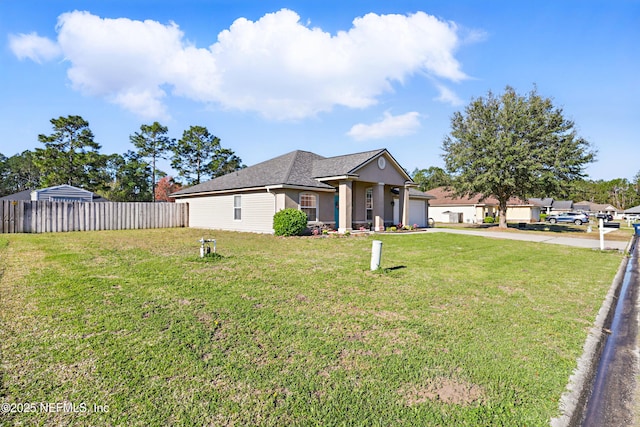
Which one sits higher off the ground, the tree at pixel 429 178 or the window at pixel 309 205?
the tree at pixel 429 178

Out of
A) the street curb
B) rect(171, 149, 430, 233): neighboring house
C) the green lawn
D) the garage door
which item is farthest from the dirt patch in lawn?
the garage door

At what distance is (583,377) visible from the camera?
3246 millimetres

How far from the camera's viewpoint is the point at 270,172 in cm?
1873

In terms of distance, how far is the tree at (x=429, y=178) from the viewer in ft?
91.7

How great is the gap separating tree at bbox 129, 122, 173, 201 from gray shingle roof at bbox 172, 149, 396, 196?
25.6 metres

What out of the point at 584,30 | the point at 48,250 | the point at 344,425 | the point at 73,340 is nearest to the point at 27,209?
the point at 48,250

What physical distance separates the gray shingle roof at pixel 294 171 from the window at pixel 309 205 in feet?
2.51

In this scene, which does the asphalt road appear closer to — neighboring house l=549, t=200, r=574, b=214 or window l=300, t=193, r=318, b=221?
window l=300, t=193, r=318, b=221

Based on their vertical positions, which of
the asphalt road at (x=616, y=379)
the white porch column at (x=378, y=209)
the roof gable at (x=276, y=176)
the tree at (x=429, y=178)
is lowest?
the asphalt road at (x=616, y=379)

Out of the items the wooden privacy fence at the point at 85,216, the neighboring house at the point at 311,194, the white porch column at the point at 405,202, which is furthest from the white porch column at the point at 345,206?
the wooden privacy fence at the point at 85,216

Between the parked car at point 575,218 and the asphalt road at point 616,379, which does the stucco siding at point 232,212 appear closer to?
the asphalt road at point 616,379

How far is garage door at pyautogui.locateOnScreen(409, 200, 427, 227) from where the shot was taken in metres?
26.2

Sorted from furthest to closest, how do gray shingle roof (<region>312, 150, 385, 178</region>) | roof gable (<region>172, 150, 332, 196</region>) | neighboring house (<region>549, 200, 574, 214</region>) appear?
neighboring house (<region>549, 200, 574, 214</region>) < gray shingle roof (<region>312, 150, 385, 178</region>) < roof gable (<region>172, 150, 332, 196</region>)

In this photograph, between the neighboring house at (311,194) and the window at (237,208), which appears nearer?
the neighboring house at (311,194)
